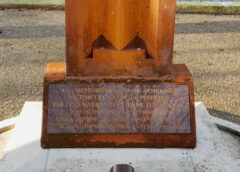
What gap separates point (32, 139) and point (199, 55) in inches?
143

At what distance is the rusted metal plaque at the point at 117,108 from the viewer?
10.9 ft

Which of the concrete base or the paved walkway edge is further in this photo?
the paved walkway edge

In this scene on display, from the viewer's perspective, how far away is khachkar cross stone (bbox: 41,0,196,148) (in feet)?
10.9

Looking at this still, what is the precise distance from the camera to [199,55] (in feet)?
20.8

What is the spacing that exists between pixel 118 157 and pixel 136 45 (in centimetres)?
96

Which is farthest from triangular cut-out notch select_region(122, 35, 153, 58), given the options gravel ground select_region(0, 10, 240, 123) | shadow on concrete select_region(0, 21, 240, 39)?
shadow on concrete select_region(0, 21, 240, 39)

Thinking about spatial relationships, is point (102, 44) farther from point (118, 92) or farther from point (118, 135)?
point (118, 135)

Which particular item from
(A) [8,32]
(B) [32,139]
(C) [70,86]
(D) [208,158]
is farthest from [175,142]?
(A) [8,32]

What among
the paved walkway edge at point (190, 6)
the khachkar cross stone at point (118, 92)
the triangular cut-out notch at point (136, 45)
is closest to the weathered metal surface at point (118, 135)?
the khachkar cross stone at point (118, 92)

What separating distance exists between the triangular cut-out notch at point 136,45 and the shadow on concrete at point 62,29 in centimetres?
421

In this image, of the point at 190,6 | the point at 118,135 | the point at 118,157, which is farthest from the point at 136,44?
the point at 190,6

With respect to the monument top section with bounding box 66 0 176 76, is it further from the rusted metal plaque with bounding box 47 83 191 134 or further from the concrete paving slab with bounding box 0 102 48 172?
the concrete paving slab with bounding box 0 102 48 172

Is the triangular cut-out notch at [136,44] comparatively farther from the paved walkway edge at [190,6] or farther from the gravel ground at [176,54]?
the paved walkway edge at [190,6]

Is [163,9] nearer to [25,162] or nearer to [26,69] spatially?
[25,162]
